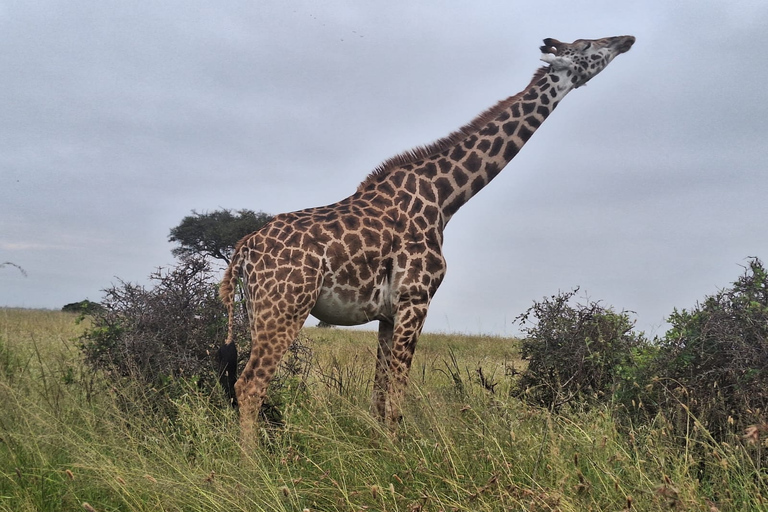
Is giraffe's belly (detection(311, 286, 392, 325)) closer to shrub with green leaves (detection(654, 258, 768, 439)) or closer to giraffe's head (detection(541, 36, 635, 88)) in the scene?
shrub with green leaves (detection(654, 258, 768, 439))

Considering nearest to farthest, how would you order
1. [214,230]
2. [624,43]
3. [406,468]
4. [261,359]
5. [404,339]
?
1. [406,468]
2. [261,359]
3. [404,339]
4. [624,43]
5. [214,230]

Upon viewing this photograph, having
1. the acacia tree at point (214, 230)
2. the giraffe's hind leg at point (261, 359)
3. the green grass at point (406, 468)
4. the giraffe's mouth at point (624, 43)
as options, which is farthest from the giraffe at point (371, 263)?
the acacia tree at point (214, 230)

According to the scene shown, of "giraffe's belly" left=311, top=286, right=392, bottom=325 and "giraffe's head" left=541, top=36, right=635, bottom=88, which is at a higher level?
"giraffe's head" left=541, top=36, right=635, bottom=88

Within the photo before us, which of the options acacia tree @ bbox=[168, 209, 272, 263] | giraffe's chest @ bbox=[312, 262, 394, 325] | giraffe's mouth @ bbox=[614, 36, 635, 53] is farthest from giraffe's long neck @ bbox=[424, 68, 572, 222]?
acacia tree @ bbox=[168, 209, 272, 263]

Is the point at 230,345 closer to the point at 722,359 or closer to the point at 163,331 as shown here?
the point at 163,331

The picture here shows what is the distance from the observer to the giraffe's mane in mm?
6562

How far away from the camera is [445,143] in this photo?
6777 mm

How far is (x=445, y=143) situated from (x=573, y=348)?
3.01m

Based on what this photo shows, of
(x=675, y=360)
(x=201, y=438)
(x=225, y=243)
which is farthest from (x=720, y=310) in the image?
(x=225, y=243)

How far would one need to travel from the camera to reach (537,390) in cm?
805

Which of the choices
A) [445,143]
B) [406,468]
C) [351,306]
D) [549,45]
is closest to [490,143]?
[445,143]

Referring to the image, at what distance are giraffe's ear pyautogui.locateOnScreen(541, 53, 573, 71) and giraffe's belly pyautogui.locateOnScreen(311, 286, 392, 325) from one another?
331 cm

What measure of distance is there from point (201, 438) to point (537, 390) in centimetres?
428

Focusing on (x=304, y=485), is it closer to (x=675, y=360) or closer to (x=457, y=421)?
(x=457, y=421)
